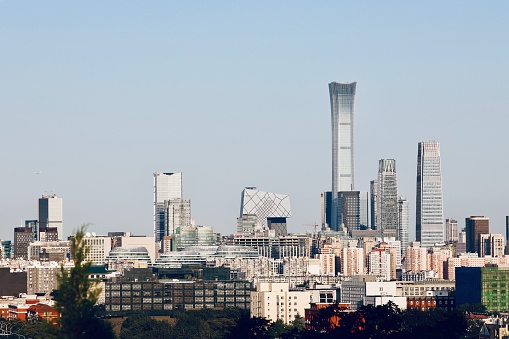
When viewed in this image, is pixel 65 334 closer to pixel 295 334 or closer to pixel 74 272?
pixel 74 272

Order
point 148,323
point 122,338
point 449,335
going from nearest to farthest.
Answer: point 449,335 < point 122,338 < point 148,323

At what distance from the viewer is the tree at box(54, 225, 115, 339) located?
72938mm

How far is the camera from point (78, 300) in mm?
73500

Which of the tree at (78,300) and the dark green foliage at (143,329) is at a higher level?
the tree at (78,300)

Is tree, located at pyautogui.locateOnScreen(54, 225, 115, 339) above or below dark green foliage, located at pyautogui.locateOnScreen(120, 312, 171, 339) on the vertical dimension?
above

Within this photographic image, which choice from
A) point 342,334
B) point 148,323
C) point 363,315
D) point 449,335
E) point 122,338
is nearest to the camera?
point 449,335

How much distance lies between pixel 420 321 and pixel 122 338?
28227mm

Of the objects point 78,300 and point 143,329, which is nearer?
point 78,300

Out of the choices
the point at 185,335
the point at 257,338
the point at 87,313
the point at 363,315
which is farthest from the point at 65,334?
the point at 185,335

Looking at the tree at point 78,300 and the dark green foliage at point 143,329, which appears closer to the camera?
the tree at point 78,300

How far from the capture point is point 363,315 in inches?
5610

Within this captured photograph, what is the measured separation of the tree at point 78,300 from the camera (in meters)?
72.9

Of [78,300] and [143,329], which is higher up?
[78,300]

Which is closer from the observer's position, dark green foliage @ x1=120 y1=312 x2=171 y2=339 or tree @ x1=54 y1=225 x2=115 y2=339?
tree @ x1=54 y1=225 x2=115 y2=339
